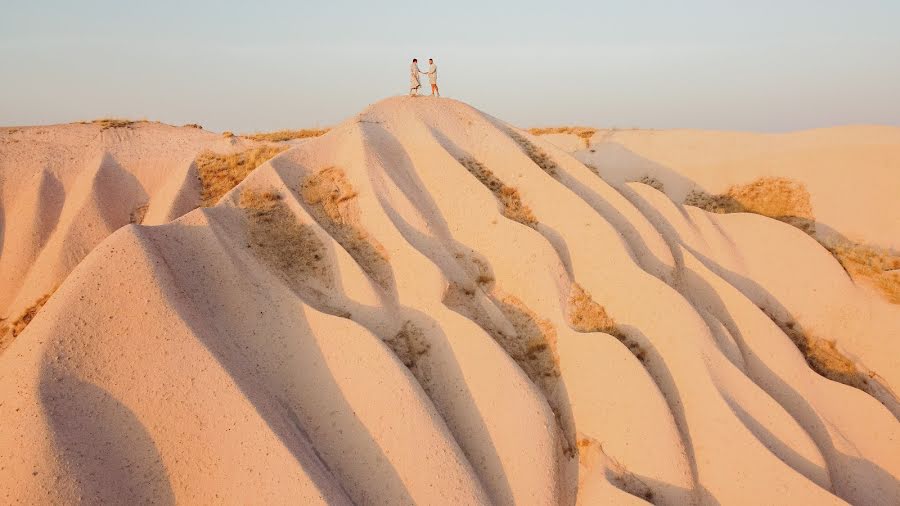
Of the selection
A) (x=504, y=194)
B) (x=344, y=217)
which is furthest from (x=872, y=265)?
(x=344, y=217)

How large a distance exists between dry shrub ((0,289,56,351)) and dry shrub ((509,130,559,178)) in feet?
37.7

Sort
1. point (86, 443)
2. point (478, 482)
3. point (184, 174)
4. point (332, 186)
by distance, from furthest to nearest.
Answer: point (184, 174) < point (332, 186) < point (478, 482) < point (86, 443)

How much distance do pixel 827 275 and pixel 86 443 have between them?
1460 cm

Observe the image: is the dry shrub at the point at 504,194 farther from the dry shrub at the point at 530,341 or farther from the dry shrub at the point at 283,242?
the dry shrub at the point at 283,242

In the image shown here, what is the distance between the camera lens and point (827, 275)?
516 inches

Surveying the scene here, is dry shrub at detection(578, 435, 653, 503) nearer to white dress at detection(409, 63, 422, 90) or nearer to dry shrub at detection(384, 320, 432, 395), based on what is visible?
dry shrub at detection(384, 320, 432, 395)

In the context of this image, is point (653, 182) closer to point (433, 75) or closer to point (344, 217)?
point (433, 75)

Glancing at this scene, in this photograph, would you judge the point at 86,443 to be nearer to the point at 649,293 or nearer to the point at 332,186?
the point at 332,186

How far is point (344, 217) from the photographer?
38.4 ft

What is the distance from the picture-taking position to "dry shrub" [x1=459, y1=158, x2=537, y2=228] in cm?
1263

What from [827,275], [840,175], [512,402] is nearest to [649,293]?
[512,402]

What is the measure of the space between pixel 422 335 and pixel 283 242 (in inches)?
130

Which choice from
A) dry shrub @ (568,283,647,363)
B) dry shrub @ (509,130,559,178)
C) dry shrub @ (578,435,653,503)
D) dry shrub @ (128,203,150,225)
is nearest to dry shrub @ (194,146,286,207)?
dry shrub @ (128,203,150,225)

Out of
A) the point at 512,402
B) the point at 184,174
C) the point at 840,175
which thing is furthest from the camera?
the point at 840,175
